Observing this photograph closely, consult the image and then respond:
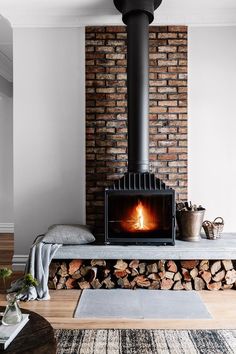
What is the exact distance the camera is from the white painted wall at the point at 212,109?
3.99 metres

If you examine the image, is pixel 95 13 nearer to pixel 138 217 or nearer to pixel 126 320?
pixel 138 217

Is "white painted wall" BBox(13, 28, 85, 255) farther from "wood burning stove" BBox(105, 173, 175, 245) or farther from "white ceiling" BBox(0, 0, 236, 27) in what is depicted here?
"wood burning stove" BBox(105, 173, 175, 245)

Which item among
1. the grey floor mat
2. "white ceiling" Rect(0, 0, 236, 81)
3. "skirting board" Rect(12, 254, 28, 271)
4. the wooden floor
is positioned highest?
"white ceiling" Rect(0, 0, 236, 81)

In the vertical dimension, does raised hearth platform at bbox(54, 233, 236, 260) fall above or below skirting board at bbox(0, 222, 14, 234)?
above

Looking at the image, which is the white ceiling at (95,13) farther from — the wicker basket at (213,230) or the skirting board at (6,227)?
the skirting board at (6,227)

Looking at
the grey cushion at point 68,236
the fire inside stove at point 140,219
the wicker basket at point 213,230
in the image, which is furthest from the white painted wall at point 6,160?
the wicker basket at point 213,230

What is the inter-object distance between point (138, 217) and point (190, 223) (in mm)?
490

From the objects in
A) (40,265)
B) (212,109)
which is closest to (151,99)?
(212,109)

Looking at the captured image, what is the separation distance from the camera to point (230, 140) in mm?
4004

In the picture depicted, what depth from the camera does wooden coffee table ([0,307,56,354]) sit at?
60.6 inches

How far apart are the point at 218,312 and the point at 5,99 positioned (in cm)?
495

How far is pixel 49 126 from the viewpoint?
4020 millimetres

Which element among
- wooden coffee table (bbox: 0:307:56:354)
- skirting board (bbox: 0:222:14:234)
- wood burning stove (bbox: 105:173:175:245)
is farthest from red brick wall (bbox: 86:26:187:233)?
skirting board (bbox: 0:222:14:234)

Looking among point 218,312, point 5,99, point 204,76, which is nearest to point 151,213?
point 218,312
